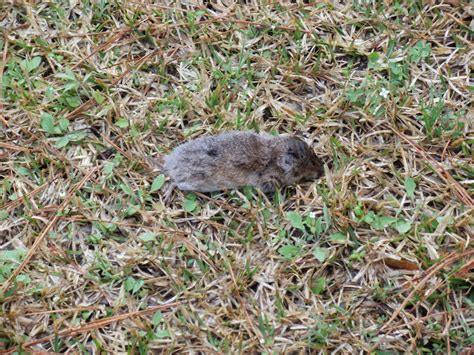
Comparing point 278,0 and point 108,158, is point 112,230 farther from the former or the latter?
point 278,0

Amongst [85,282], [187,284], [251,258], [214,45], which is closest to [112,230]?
[85,282]

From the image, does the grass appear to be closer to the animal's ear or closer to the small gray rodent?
the small gray rodent

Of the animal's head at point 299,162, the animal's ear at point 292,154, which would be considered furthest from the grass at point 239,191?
the animal's ear at point 292,154

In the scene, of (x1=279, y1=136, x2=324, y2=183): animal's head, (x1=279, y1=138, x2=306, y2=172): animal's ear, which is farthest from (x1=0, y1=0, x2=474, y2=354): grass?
(x1=279, y1=138, x2=306, y2=172): animal's ear

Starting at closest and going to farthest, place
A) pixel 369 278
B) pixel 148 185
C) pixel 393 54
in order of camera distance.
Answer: pixel 369 278 → pixel 148 185 → pixel 393 54

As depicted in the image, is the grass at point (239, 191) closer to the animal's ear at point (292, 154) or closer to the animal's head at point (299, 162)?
the animal's head at point (299, 162)

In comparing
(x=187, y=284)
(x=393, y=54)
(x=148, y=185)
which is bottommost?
(x=187, y=284)

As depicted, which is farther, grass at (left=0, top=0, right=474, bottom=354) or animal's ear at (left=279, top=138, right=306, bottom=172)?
animal's ear at (left=279, top=138, right=306, bottom=172)
